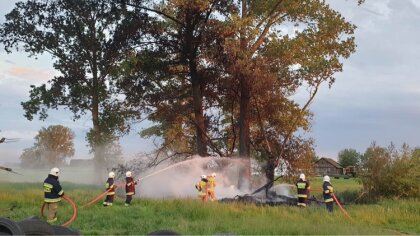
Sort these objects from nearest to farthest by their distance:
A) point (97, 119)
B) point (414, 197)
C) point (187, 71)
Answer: point (414, 197)
point (187, 71)
point (97, 119)

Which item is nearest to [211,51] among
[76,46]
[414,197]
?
[76,46]

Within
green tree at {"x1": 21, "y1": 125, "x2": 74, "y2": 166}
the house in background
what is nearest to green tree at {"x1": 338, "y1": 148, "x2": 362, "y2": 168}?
the house in background

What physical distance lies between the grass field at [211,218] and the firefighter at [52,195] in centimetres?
39

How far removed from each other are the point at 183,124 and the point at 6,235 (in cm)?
→ 3060

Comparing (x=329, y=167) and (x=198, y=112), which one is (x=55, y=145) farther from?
(x=198, y=112)

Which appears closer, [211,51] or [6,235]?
[6,235]

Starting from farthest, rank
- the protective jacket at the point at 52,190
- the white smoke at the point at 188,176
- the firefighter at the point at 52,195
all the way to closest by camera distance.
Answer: the white smoke at the point at 188,176
the protective jacket at the point at 52,190
the firefighter at the point at 52,195

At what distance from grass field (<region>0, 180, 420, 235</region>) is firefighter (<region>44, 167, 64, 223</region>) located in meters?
0.39

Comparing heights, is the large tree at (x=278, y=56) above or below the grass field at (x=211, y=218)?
above

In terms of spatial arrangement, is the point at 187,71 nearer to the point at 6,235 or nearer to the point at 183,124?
the point at 183,124

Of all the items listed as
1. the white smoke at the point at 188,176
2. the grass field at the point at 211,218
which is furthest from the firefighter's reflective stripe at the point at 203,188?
the white smoke at the point at 188,176

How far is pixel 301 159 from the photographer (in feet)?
119

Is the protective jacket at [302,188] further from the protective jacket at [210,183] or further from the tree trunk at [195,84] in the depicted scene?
the tree trunk at [195,84]

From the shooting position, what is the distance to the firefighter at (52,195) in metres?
19.4
